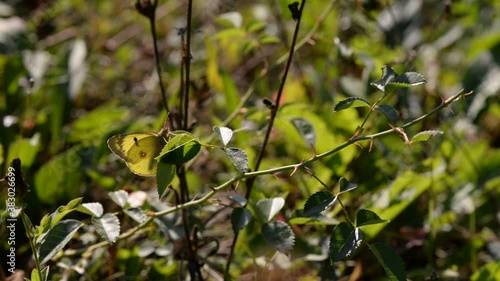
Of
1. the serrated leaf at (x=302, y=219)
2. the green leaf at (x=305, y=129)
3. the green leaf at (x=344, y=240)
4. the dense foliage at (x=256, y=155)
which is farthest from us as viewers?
the green leaf at (x=305, y=129)

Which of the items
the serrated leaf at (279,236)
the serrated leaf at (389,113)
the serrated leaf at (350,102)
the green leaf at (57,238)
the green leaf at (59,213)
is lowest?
the serrated leaf at (279,236)

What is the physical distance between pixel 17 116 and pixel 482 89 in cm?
148

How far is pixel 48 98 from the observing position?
241 cm

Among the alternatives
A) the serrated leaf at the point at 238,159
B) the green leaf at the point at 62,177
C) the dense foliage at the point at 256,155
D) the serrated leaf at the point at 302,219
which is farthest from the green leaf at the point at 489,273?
the green leaf at the point at 62,177

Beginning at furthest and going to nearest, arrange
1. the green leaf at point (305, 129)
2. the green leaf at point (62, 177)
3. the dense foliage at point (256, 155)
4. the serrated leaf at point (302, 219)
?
the green leaf at point (62, 177) < the green leaf at point (305, 129) < the serrated leaf at point (302, 219) < the dense foliage at point (256, 155)

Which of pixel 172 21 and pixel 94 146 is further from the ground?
pixel 94 146

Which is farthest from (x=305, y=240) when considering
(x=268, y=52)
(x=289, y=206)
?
(x=268, y=52)

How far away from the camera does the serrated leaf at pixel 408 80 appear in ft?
3.90

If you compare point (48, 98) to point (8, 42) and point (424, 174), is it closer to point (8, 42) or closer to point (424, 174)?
point (8, 42)

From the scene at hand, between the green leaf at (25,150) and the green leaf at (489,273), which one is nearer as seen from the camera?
the green leaf at (489,273)

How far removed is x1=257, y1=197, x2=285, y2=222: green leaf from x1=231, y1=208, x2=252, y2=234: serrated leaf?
0.06 metres

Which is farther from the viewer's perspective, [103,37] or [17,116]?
[103,37]

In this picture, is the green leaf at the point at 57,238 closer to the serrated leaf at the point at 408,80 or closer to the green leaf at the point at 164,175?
the green leaf at the point at 164,175

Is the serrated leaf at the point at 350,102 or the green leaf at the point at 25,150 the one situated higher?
the serrated leaf at the point at 350,102
